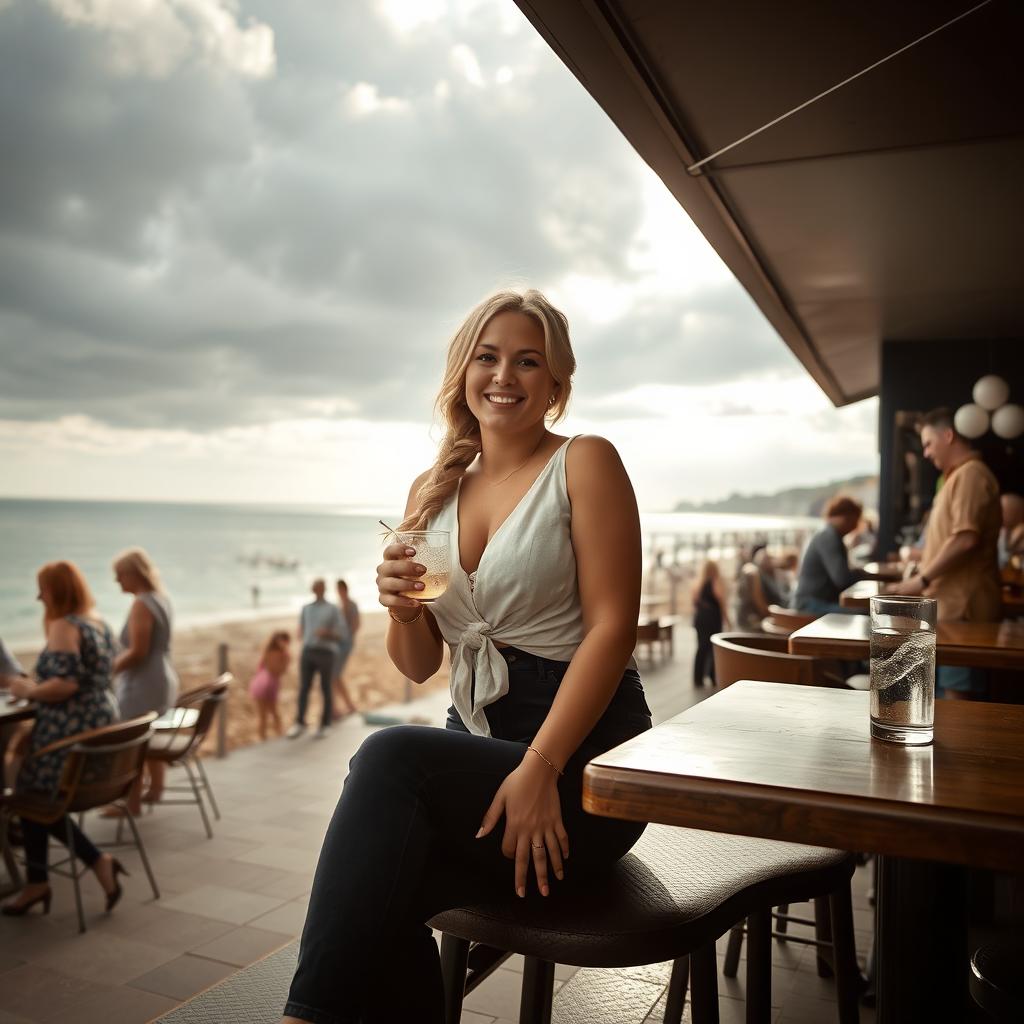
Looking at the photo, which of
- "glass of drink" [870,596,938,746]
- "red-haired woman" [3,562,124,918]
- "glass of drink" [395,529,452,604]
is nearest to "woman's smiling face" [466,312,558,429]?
"glass of drink" [395,529,452,604]

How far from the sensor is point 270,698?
8602 millimetres

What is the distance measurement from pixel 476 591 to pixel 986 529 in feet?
9.38

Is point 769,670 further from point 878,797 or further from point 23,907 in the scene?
point 23,907

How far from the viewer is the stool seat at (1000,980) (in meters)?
1.25

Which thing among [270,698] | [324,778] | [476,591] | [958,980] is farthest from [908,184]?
[270,698]

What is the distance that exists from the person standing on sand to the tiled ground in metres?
3.04

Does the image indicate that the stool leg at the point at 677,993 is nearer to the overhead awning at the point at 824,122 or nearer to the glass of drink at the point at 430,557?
the glass of drink at the point at 430,557

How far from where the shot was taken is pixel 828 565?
19.5ft

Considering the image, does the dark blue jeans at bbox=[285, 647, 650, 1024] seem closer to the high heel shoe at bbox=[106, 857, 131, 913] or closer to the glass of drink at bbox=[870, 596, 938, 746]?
the glass of drink at bbox=[870, 596, 938, 746]

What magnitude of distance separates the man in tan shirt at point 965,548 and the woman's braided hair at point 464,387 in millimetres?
2488

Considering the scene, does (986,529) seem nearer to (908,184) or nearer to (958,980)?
(908,184)

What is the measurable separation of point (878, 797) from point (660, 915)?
0.45 metres

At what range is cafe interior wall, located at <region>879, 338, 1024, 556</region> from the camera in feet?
27.7

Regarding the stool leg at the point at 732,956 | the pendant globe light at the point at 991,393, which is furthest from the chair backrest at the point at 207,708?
the pendant globe light at the point at 991,393
